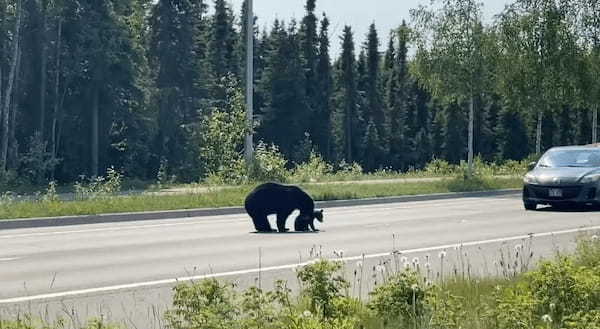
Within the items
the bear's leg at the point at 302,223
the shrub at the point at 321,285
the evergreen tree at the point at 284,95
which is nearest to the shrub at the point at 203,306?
the shrub at the point at 321,285

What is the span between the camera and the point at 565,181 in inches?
817

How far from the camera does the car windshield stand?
71.2 feet

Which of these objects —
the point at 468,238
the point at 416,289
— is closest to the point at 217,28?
the point at 468,238

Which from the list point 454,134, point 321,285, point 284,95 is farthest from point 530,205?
point 454,134

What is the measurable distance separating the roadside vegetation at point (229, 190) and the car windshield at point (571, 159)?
225 inches

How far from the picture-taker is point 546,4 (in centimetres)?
3975

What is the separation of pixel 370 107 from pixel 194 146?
46.6 meters

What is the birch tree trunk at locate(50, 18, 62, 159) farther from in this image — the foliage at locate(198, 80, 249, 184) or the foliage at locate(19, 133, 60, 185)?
the foliage at locate(198, 80, 249, 184)

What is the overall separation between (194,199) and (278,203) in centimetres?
774

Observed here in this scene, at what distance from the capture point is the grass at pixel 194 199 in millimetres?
19812

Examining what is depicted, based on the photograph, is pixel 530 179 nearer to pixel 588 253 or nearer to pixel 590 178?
pixel 590 178

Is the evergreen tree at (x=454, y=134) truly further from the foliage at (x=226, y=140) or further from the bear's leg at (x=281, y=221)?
the bear's leg at (x=281, y=221)

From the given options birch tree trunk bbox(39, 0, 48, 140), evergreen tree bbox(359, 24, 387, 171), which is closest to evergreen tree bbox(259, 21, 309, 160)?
evergreen tree bbox(359, 24, 387, 171)

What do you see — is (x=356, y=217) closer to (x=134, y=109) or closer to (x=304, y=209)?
(x=304, y=209)
